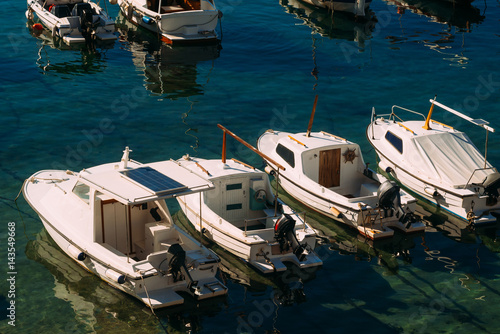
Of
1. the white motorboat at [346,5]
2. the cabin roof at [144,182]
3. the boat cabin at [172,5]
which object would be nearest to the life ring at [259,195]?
the cabin roof at [144,182]

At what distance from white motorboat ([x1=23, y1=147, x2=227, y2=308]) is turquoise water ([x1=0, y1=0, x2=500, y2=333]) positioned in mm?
658

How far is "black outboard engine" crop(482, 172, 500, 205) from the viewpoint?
80.5 feet

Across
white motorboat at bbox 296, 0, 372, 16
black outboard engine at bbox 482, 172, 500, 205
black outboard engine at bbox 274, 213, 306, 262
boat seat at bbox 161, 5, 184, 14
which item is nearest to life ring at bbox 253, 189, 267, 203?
black outboard engine at bbox 274, 213, 306, 262

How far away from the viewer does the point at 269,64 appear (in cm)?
3847

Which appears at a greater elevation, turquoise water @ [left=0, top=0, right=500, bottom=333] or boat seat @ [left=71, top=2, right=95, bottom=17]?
boat seat @ [left=71, top=2, right=95, bottom=17]

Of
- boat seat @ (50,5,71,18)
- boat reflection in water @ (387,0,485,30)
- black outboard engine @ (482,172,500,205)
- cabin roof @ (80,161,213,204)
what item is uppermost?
boat seat @ (50,5,71,18)

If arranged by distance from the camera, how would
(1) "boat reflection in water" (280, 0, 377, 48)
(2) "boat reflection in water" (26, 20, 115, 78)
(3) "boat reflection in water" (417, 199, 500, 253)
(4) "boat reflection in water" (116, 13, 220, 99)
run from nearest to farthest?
(3) "boat reflection in water" (417, 199, 500, 253) → (4) "boat reflection in water" (116, 13, 220, 99) → (2) "boat reflection in water" (26, 20, 115, 78) → (1) "boat reflection in water" (280, 0, 377, 48)

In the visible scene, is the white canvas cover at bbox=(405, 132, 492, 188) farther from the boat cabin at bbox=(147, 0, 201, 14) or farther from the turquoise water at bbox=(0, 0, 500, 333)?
A: the boat cabin at bbox=(147, 0, 201, 14)

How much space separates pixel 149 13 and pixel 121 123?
39.5ft

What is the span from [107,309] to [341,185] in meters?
9.82

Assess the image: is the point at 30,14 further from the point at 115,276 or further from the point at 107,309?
the point at 107,309

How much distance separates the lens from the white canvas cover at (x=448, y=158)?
83.9 feet

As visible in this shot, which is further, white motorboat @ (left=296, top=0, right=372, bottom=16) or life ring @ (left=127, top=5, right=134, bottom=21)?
white motorboat @ (left=296, top=0, right=372, bottom=16)

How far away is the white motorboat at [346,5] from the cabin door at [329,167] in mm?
21726
